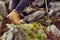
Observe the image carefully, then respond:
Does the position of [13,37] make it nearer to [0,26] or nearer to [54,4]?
[0,26]

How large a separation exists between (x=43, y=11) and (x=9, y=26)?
0.86 metres

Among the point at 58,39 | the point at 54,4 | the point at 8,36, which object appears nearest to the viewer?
the point at 8,36

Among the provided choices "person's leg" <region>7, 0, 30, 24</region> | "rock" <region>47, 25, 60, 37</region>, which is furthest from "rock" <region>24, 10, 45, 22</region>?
"rock" <region>47, 25, 60, 37</region>

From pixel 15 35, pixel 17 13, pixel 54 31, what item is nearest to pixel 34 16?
pixel 17 13

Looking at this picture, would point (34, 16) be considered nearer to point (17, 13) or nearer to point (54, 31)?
point (17, 13)

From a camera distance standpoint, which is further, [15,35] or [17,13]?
[17,13]

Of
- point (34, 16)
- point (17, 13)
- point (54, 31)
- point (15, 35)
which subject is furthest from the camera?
point (34, 16)

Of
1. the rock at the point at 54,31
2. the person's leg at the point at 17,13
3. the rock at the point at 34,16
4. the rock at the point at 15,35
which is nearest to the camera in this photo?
the rock at the point at 15,35

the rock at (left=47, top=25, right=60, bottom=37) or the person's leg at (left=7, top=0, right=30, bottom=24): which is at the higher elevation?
the person's leg at (left=7, top=0, right=30, bottom=24)

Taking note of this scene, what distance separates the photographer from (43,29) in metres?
3.54

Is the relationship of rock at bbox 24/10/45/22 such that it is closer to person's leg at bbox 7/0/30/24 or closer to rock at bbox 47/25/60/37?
person's leg at bbox 7/0/30/24

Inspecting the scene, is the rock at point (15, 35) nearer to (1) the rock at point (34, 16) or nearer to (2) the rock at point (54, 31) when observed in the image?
(2) the rock at point (54, 31)

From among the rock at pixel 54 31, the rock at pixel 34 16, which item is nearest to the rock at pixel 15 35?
the rock at pixel 54 31

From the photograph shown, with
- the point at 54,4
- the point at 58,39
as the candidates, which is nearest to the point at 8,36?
the point at 58,39
